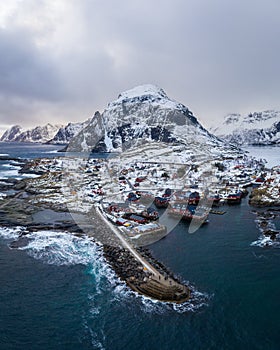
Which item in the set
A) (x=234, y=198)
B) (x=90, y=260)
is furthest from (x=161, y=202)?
(x=90, y=260)

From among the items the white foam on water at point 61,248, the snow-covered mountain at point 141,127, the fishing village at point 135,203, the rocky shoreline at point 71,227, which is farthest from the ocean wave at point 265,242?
the snow-covered mountain at point 141,127

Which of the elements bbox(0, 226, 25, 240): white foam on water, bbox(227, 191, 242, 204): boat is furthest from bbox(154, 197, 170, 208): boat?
bbox(0, 226, 25, 240): white foam on water

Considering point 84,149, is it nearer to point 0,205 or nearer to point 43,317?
point 0,205

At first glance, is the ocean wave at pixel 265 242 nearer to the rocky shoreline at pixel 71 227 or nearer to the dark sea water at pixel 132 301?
the dark sea water at pixel 132 301

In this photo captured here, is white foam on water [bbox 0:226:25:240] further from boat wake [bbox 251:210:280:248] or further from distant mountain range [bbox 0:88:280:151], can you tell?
distant mountain range [bbox 0:88:280:151]

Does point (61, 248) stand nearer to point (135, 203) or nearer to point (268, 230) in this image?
point (135, 203)

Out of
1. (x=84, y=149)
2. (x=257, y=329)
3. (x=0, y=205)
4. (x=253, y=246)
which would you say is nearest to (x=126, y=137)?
(x=84, y=149)
